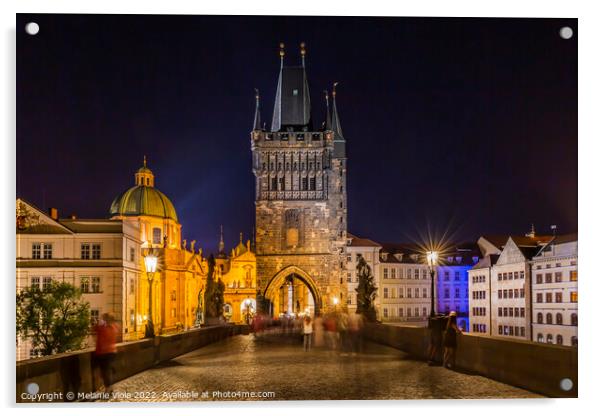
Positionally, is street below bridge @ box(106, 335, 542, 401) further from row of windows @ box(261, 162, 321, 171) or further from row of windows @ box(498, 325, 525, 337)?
row of windows @ box(261, 162, 321, 171)

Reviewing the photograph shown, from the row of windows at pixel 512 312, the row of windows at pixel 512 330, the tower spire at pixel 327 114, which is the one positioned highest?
the tower spire at pixel 327 114

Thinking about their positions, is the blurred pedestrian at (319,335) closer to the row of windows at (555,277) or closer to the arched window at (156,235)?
the arched window at (156,235)

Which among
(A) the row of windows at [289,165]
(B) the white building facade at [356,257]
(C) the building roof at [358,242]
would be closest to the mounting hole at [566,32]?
(B) the white building facade at [356,257]

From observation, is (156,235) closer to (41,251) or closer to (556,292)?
(41,251)

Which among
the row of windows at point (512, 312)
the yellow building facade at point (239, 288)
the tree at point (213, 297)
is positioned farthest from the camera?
the yellow building facade at point (239, 288)

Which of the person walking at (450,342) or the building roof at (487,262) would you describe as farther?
the building roof at (487,262)

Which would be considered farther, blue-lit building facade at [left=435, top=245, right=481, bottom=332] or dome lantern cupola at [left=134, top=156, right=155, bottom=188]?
blue-lit building facade at [left=435, top=245, right=481, bottom=332]

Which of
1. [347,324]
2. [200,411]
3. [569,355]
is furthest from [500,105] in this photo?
[347,324]

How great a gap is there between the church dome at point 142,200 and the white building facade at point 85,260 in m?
0.44

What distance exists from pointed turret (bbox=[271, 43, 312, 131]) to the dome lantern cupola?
9.98 ft

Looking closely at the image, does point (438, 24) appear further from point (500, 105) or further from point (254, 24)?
point (254, 24)

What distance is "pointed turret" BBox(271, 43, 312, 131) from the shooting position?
607 inches

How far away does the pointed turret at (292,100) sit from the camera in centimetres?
1541

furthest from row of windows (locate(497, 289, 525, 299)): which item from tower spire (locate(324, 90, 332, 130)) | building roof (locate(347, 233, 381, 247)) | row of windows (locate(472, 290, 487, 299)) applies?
building roof (locate(347, 233, 381, 247))
